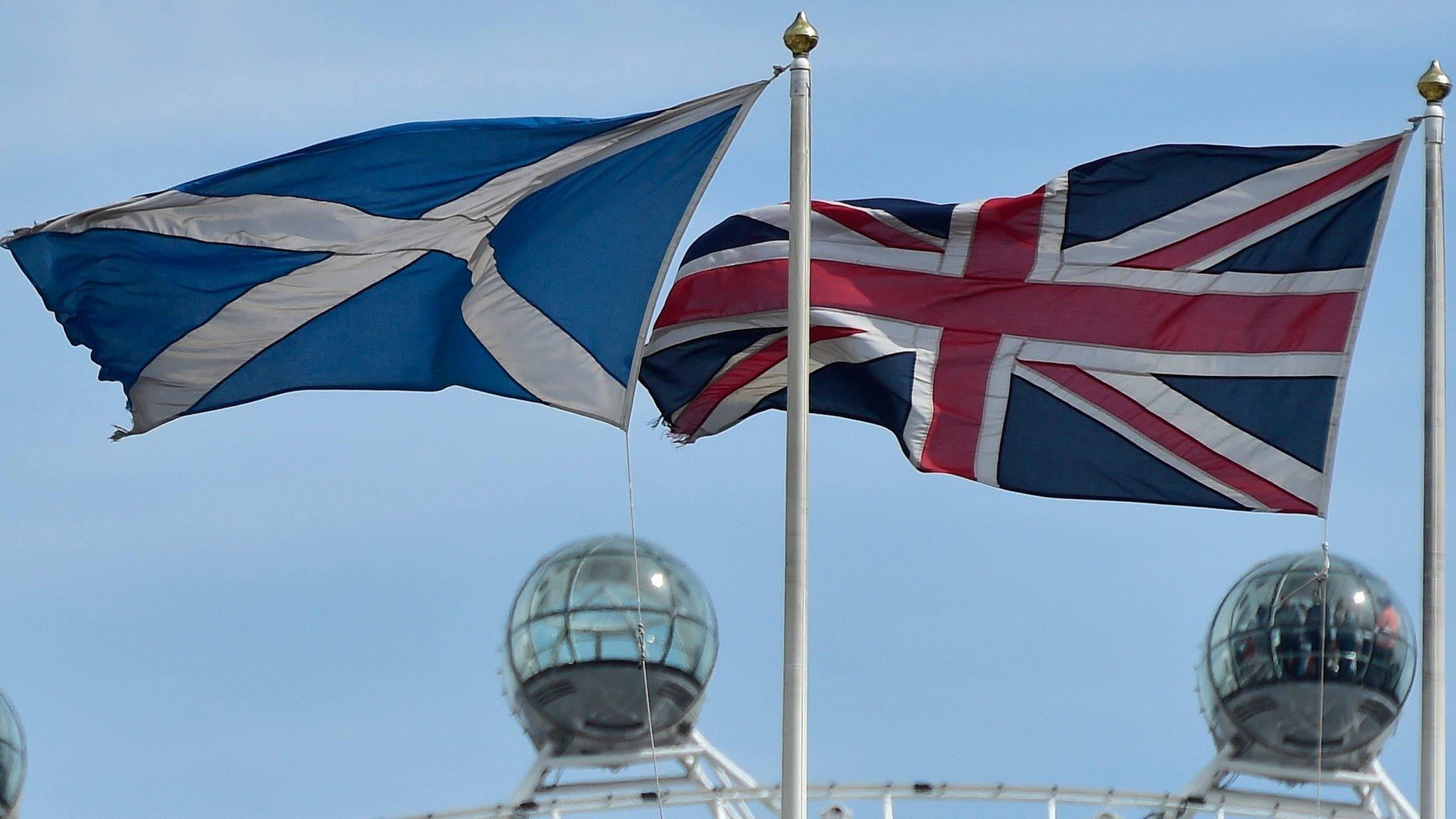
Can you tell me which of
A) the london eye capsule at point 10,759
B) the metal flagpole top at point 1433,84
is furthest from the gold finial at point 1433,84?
the london eye capsule at point 10,759

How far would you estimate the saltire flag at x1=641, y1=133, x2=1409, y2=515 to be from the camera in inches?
878

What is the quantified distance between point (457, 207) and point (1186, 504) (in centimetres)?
556

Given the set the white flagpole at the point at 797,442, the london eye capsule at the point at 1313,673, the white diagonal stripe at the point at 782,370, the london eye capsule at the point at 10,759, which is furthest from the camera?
the london eye capsule at the point at 10,759

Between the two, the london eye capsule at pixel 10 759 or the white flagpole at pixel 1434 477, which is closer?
the white flagpole at pixel 1434 477

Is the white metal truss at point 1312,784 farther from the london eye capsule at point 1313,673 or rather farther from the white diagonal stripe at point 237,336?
the white diagonal stripe at point 237,336

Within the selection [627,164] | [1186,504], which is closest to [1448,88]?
[1186,504]

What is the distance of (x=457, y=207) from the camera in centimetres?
2245

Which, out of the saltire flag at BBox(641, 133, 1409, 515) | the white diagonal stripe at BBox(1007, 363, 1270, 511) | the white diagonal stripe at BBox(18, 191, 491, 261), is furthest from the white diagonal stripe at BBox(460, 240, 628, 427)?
the white diagonal stripe at BBox(1007, 363, 1270, 511)

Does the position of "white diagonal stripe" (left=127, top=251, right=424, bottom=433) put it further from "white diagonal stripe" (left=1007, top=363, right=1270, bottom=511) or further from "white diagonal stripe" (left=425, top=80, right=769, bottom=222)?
"white diagonal stripe" (left=1007, top=363, right=1270, bottom=511)

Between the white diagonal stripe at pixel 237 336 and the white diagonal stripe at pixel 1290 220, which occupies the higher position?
the white diagonal stripe at pixel 1290 220

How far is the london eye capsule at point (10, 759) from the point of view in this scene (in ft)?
116

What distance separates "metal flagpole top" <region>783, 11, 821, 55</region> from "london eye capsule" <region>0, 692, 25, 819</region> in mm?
17101

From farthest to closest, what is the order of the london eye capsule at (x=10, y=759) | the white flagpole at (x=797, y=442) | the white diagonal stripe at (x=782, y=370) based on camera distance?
the london eye capsule at (x=10, y=759) < the white diagonal stripe at (x=782, y=370) < the white flagpole at (x=797, y=442)

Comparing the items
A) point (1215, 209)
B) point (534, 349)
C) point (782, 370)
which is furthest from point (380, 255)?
point (1215, 209)
